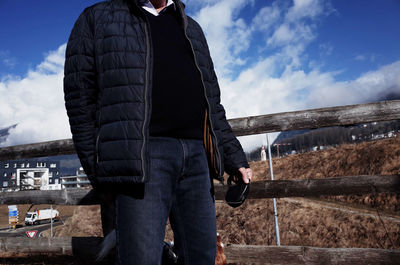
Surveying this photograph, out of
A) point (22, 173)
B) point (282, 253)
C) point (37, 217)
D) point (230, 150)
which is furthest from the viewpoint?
point (22, 173)

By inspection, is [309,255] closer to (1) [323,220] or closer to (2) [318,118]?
(2) [318,118]

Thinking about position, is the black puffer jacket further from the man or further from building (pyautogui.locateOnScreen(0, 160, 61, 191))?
building (pyautogui.locateOnScreen(0, 160, 61, 191))

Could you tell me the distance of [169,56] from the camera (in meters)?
1.62

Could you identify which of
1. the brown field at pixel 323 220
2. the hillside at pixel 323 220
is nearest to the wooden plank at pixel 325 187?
the hillside at pixel 323 220

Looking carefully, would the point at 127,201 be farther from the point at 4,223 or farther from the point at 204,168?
the point at 4,223

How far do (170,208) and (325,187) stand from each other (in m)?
1.75

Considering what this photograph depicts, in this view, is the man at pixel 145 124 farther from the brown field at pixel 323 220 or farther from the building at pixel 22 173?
the building at pixel 22 173

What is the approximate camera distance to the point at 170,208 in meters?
1.58

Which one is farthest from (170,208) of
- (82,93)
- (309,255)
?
(309,255)

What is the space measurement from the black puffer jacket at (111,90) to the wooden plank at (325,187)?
1.32 metres

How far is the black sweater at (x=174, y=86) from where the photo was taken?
150 centimetres

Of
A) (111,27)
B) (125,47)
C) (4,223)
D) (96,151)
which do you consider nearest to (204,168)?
(96,151)

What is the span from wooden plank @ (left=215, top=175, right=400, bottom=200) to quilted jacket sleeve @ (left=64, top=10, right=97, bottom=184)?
1.67 m

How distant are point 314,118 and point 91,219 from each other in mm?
12834
